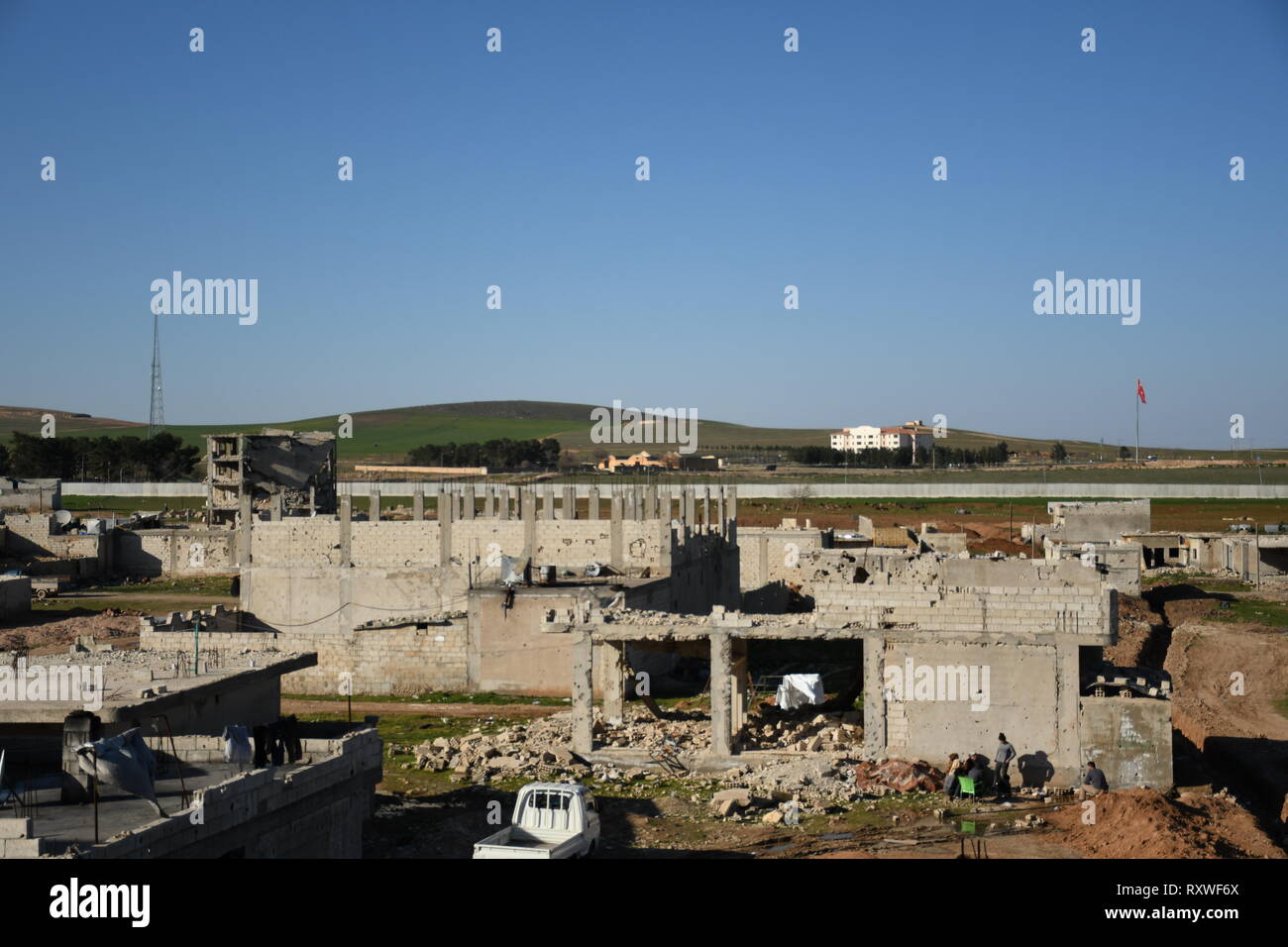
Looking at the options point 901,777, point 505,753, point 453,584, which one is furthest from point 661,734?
point 453,584

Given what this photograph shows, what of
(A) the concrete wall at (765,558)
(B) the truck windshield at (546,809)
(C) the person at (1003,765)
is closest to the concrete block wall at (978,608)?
(C) the person at (1003,765)

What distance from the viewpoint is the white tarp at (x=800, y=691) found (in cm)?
2561

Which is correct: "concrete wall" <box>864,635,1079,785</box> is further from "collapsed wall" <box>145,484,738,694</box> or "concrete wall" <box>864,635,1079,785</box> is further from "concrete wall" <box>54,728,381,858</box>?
"concrete wall" <box>54,728,381,858</box>

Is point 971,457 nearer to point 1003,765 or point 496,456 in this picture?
point 496,456

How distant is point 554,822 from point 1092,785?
29.9ft

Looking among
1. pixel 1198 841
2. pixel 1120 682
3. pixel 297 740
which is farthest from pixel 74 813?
pixel 1120 682

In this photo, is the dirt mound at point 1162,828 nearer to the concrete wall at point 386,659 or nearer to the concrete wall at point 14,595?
the concrete wall at point 386,659

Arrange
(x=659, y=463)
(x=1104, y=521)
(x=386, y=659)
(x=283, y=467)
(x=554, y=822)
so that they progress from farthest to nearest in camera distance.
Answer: (x=659, y=463) < (x=283, y=467) < (x=1104, y=521) < (x=386, y=659) < (x=554, y=822)

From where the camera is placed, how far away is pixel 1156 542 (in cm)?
5972

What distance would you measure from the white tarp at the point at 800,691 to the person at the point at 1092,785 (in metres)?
6.22

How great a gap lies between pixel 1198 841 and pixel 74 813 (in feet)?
46.9

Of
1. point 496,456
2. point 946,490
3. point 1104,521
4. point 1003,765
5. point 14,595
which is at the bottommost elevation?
point 1003,765

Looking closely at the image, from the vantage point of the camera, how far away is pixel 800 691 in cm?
2572
